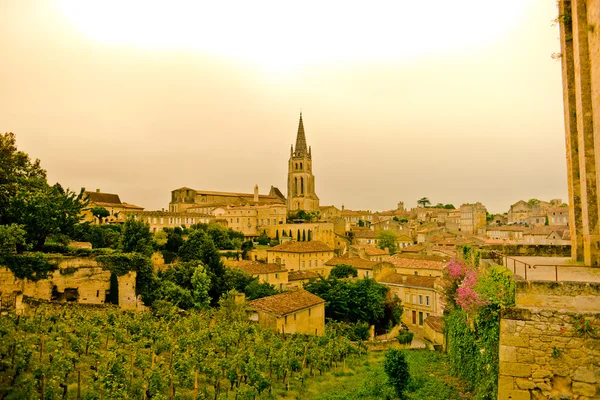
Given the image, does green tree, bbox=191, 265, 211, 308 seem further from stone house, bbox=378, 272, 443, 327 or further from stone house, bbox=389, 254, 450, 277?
stone house, bbox=389, 254, 450, 277

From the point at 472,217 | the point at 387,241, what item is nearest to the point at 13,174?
the point at 387,241

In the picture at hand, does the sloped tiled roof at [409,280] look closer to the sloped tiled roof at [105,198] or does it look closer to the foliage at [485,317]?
the foliage at [485,317]

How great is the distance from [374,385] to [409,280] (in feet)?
90.7

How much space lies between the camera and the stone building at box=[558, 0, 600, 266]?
7715 millimetres

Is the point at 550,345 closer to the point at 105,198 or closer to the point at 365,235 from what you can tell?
the point at 365,235

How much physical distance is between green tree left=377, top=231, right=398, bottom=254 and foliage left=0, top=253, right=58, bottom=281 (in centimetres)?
5576

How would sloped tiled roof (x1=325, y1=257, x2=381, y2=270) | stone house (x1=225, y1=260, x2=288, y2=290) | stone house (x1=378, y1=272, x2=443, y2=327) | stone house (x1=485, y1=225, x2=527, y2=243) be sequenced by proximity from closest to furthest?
stone house (x1=378, y1=272, x2=443, y2=327), stone house (x1=225, y1=260, x2=288, y2=290), sloped tiled roof (x1=325, y1=257, x2=381, y2=270), stone house (x1=485, y1=225, x2=527, y2=243)

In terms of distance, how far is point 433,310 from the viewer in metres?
36.1

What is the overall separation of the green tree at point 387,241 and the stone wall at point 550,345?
203 feet

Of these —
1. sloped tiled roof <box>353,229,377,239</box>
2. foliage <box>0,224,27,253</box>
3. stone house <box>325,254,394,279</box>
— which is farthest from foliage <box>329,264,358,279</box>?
sloped tiled roof <box>353,229,377,239</box>

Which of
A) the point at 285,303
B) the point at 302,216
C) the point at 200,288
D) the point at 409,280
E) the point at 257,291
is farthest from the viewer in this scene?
the point at 302,216

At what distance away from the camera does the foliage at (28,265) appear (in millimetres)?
18562

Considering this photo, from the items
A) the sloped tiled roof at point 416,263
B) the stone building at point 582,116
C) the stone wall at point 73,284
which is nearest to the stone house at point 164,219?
the sloped tiled roof at point 416,263

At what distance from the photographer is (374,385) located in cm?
1274
